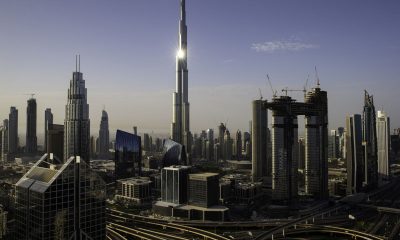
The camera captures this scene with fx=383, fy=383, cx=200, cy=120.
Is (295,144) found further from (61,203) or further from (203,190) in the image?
(61,203)

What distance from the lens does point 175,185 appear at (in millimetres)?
118250

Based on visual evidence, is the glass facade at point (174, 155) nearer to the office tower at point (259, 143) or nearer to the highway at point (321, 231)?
the office tower at point (259, 143)

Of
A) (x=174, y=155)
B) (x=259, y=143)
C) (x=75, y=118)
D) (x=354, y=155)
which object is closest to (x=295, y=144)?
(x=354, y=155)

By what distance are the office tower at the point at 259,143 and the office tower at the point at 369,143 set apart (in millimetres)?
43488

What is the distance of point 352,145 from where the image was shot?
499ft

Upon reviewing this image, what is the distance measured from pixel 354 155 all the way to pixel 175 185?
76.6 meters

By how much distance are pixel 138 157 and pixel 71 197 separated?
413ft

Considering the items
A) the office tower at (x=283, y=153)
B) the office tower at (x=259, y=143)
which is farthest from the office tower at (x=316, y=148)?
the office tower at (x=259, y=143)

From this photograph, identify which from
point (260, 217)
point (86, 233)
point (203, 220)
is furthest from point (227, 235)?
point (86, 233)

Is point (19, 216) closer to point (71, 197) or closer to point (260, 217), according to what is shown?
point (71, 197)

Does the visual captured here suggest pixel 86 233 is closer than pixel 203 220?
Yes

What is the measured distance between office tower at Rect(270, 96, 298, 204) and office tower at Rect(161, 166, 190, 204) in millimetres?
30484

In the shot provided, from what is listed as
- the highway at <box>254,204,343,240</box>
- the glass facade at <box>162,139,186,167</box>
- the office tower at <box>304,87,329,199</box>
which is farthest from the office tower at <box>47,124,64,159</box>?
the highway at <box>254,204,343,240</box>

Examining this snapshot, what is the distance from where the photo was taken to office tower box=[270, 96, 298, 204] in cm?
12619
